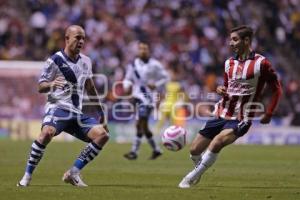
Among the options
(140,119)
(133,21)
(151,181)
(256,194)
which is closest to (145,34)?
(133,21)

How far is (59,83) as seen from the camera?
11914 millimetres

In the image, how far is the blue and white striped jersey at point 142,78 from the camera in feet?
67.1

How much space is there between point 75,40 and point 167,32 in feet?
66.4

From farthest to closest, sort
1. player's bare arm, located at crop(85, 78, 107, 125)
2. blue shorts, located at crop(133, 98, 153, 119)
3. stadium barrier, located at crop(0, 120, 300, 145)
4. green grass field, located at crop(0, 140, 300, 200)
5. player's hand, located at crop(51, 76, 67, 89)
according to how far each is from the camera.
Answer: stadium barrier, located at crop(0, 120, 300, 145)
blue shorts, located at crop(133, 98, 153, 119)
player's bare arm, located at crop(85, 78, 107, 125)
player's hand, located at crop(51, 76, 67, 89)
green grass field, located at crop(0, 140, 300, 200)

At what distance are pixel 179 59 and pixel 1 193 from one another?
67.2ft

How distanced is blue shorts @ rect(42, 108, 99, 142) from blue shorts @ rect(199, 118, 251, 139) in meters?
1.72

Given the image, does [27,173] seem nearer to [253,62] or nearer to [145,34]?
[253,62]

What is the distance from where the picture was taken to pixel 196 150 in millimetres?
12453

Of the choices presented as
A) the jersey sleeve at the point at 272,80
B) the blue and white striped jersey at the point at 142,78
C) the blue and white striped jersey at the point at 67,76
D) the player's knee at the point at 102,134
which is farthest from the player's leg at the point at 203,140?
the blue and white striped jersey at the point at 142,78

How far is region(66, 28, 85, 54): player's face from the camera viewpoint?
12.3 m

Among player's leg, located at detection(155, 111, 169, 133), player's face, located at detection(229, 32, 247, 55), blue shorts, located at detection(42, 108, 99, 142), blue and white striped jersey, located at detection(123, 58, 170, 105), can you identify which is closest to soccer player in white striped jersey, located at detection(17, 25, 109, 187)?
blue shorts, located at detection(42, 108, 99, 142)

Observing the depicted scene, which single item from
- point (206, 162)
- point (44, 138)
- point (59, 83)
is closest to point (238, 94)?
point (206, 162)

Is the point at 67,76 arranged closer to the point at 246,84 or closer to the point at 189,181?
the point at 189,181

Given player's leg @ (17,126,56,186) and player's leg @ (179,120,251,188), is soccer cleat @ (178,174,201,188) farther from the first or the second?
player's leg @ (17,126,56,186)
